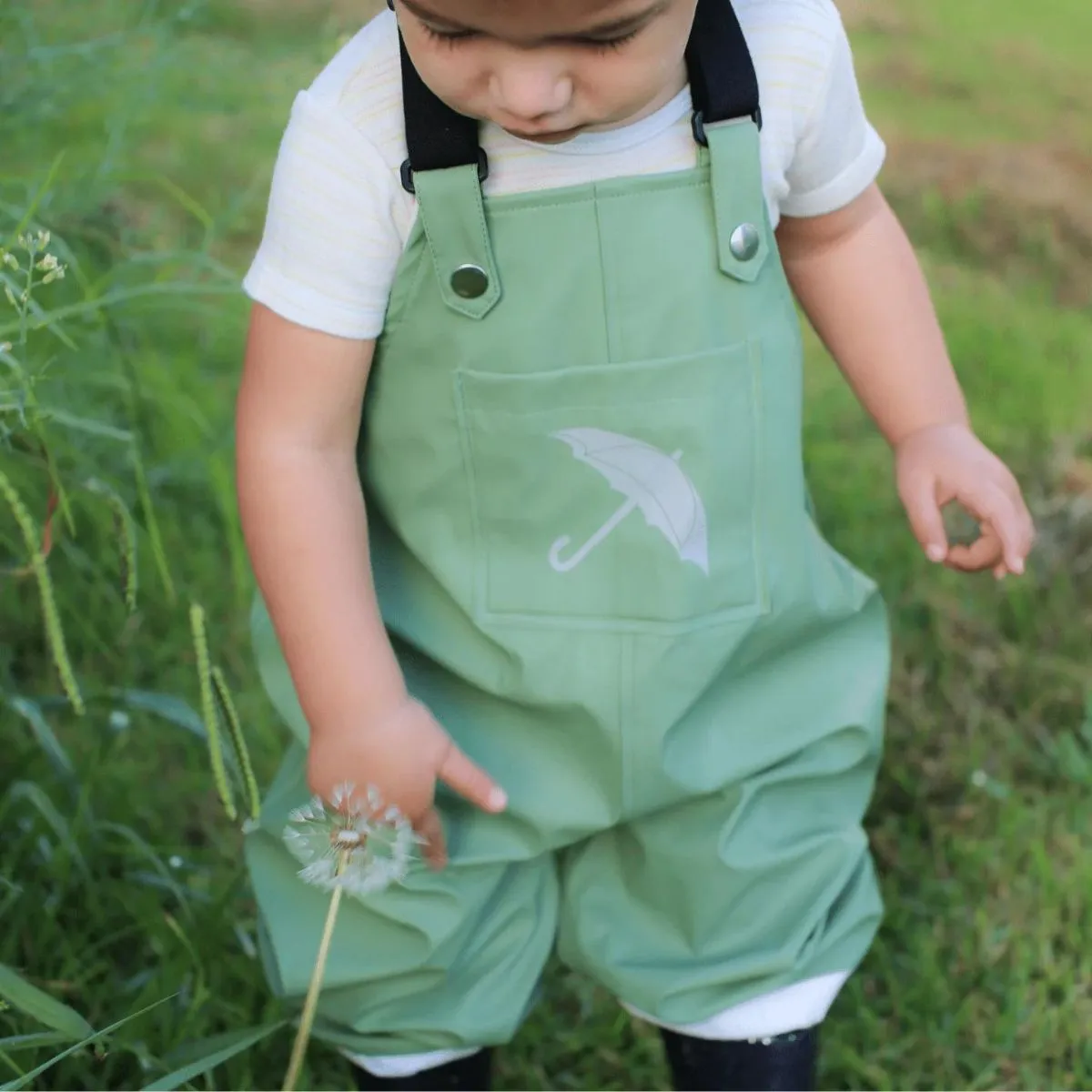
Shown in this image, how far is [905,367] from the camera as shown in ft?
4.53

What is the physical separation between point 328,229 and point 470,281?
11cm

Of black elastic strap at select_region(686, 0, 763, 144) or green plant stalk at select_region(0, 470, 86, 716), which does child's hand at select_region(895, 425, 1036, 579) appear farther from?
green plant stalk at select_region(0, 470, 86, 716)

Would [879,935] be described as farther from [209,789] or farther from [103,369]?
[103,369]

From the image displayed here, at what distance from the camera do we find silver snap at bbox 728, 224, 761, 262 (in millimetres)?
1213

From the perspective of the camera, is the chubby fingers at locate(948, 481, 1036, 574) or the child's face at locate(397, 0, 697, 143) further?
the chubby fingers at locate(948, 481, 1036, 574)

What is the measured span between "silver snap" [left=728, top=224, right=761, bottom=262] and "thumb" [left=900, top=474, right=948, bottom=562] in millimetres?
259

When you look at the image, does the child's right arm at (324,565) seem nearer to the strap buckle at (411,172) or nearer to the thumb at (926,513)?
the strap buckle at (411,172)

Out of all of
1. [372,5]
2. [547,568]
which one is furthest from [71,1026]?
[372,5]

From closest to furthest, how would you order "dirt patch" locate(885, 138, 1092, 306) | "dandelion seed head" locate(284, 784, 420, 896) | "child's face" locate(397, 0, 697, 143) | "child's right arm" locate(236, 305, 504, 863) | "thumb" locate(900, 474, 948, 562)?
"child's face" locate(397, 0, 697, 143), "dandelion seed head" locate(284, 784, 420, 896), "child's right arm" locate(236, 305, 504, 863), "thumb" locate(900, 474, 948, 562), "dirt patch" locate(885, 138, 1092, 306)

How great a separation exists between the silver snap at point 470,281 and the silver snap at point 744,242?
0.59 feet

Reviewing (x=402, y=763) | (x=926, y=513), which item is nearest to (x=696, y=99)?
(x=926, y=513)

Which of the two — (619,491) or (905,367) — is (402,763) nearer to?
(619,491)

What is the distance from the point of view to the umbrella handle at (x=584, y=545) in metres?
1.29

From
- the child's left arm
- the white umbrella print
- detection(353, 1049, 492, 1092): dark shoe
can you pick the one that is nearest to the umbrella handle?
the white umbrella print
